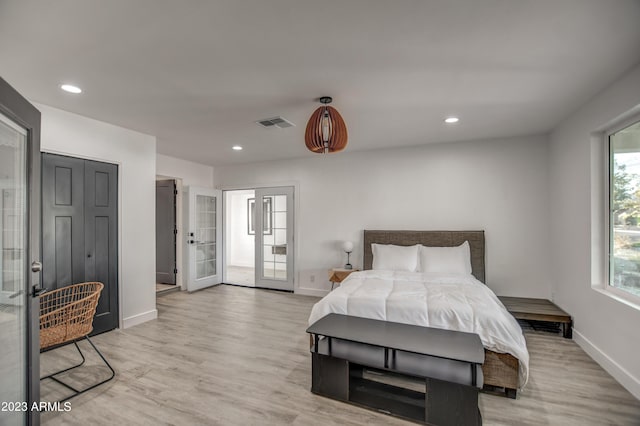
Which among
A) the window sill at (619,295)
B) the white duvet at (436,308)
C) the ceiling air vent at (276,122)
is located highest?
the ceiling air vent at (276,122)

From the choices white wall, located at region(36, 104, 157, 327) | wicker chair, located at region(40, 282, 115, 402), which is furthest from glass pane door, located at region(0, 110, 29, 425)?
white wall, located at region(36, 104, 157, 327)

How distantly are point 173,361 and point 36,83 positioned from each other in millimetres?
2771

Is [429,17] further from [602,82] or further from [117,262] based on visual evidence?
[117,262]

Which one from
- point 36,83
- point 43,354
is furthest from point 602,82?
point 43,354

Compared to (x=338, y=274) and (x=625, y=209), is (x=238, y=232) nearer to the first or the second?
(x=338, y=274)

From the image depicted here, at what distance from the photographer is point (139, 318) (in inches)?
153

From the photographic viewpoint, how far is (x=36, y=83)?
8.28 ft

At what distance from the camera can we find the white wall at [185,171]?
532 cm

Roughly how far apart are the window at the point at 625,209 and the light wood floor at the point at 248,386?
0.90 metres

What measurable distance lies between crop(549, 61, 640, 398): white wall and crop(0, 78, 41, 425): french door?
13.7ft

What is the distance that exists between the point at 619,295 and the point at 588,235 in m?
0.61

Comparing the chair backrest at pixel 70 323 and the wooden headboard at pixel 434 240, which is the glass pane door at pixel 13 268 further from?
the wooden headboard at pixel 434 240

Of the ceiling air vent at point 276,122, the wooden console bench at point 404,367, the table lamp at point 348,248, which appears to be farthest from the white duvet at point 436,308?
the ceiling air vent at point 276,122

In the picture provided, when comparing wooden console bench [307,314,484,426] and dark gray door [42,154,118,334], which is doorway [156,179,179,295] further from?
wooden console bench [307,314,484,426]
